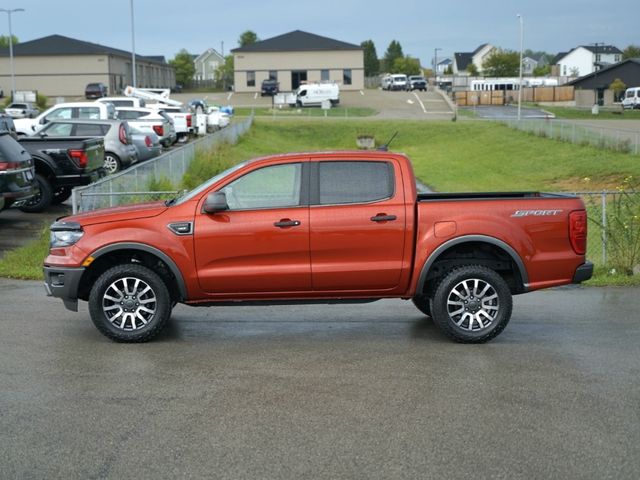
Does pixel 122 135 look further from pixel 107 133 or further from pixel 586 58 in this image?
pixel 586 58

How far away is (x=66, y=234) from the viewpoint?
28.6 feet

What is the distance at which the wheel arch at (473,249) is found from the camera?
8.49m

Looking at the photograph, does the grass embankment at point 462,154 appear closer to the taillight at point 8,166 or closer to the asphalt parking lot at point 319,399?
the taillight at point 8,166

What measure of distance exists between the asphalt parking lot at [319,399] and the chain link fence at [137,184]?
3.93m

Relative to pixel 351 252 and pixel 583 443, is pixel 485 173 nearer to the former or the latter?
pixel 351 252

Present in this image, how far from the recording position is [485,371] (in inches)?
299

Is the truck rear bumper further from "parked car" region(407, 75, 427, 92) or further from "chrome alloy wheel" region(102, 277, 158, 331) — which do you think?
"parked car" region(407, 75, 427, 92)

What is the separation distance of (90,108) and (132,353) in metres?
24.7

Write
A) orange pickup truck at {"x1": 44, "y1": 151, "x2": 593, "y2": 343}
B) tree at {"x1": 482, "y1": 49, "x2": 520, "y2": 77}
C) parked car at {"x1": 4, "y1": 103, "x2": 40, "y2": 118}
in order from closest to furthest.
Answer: orange pickup truck at {"x1": 44, "y1": 151, "x2": 593, "y2": 343}, parked car at {"x1": 4, "y1": 103, "x2": 40, "y2": 118}, tree at {"x1": 482, "y1": 49, "x2": 520, "y2": 77}

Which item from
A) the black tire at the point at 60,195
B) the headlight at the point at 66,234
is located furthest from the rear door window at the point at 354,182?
the black tire at the point at 60,195

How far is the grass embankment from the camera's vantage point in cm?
3309

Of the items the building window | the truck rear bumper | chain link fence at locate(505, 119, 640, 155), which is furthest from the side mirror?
the building window

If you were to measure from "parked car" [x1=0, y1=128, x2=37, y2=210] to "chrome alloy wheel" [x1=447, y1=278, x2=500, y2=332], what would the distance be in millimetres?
9251

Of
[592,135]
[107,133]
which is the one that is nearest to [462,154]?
[592,135]
